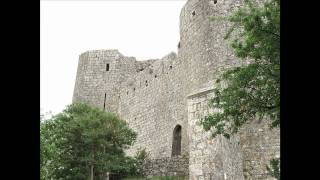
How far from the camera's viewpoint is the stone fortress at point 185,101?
1223 cm

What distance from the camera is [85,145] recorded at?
54.9 feet

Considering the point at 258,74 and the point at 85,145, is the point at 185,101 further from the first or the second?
the point at 258,74

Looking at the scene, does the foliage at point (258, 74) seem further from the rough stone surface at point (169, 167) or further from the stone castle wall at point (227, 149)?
the rough stone surface at point (169, 167)

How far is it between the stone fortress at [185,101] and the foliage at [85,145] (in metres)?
1.66

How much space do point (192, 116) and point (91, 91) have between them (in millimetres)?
21695

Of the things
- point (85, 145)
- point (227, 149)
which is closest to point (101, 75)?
point (85, 145)

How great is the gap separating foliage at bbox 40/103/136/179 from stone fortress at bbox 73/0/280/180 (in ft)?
5.44

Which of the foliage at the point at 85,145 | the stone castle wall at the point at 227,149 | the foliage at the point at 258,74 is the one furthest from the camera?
the foliage at the point at 85,145

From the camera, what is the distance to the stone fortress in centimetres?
1223

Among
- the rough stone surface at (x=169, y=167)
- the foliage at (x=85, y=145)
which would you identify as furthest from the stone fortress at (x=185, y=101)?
the foliage at (x=85, y=145)

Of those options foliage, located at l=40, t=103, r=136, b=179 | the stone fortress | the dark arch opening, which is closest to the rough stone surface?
the stone fortress

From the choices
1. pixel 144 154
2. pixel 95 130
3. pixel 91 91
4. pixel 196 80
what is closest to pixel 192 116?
pixel 196 80

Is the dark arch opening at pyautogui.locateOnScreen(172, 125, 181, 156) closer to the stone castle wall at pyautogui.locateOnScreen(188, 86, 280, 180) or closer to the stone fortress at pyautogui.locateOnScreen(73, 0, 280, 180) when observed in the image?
the stone fortress at pyautogui.locateOnScreen(73, 0, 280, 180)
